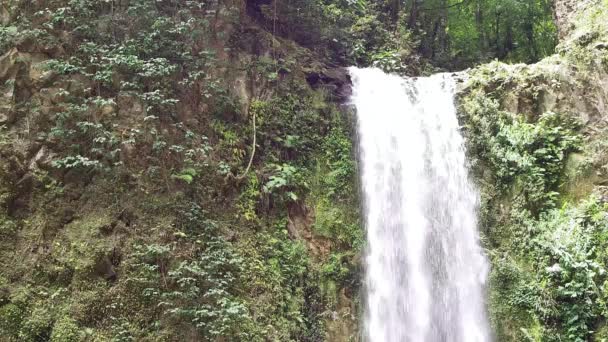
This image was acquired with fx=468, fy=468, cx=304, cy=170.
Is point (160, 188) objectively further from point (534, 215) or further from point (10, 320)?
point (534, 215)

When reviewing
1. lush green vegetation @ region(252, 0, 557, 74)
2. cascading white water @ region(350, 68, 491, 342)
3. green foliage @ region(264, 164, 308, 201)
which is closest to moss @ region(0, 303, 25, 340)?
green foliage @ region(264, 164, 308, 201)

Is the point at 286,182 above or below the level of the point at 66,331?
above

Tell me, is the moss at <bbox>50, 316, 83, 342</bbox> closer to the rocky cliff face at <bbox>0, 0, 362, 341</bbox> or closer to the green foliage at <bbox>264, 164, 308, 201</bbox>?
the rocky cliff face at <bbox>0, 0, 362, 341</bbox>

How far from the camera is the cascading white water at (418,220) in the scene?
7910mm

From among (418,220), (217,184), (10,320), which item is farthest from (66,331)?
(418,220)

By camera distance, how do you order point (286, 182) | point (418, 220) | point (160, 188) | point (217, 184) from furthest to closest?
point (418, 220) → point (286, 182) → point (217, 184) → point (160, 188)

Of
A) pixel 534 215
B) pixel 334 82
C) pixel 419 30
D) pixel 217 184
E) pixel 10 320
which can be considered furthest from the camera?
pixel 419 30

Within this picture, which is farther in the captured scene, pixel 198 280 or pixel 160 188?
pixel 160 188

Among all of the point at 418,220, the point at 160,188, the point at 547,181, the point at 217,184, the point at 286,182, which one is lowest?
the point at 418,220

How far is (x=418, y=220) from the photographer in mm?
8750

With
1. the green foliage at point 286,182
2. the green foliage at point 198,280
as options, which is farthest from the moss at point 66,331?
the green foliage at point 286,182

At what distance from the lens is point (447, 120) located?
1005 centimetres

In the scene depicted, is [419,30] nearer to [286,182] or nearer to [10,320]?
[286,182]

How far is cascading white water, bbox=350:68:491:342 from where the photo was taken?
791cm
